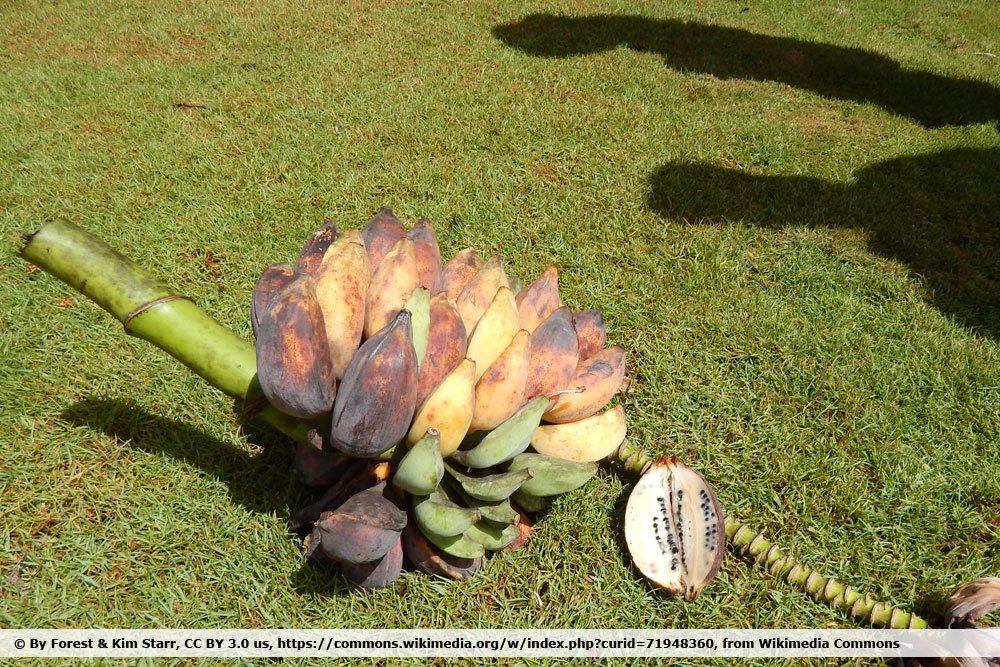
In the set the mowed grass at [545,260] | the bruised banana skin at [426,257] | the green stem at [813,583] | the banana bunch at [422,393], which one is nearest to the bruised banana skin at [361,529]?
the banana bunch at [422,393]

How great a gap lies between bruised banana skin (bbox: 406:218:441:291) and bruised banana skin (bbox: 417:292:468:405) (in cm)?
24

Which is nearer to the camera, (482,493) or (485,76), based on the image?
(482,493)

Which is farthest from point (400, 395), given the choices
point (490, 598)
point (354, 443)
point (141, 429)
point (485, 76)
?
point (485, 76)

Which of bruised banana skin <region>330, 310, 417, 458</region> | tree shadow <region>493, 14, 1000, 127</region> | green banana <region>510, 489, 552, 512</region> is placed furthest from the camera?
tree shadow <region>493, 14, 1000, 127</region>

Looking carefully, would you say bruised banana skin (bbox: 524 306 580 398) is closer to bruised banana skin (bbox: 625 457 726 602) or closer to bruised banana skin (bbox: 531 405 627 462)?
bruised banana skin (bbox: 531 405 627 462)

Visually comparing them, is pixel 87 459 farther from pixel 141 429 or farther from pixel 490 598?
pixel 490 598

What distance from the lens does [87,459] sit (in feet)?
6.90

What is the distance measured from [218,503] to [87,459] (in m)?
0.48

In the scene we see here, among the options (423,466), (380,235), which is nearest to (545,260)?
(380,235)

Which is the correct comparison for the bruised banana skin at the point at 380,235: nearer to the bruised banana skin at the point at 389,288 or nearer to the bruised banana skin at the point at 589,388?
the bruised banana skin at the point at 389,288

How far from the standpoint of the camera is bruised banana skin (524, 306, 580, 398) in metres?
1.75

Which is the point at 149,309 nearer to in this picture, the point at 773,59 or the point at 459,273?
the point at 459,273

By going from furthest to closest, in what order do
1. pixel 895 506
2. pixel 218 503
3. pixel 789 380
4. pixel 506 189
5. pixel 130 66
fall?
pixel 130 66, pixel 506 189, pixel 789 380, pixel 895 506, pixel 218 503

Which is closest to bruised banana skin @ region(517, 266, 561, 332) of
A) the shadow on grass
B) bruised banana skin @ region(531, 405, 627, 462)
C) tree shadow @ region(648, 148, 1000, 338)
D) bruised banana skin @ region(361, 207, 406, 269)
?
bruised banana skin @ region(531, 405, 627, 462)
